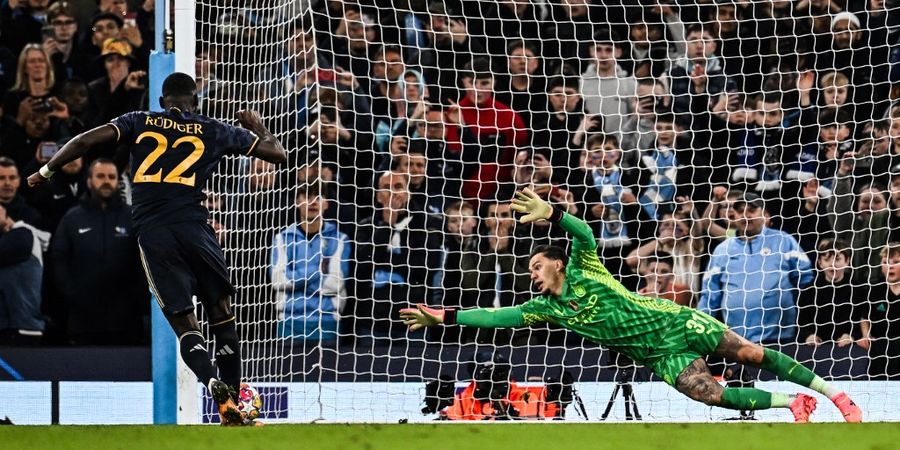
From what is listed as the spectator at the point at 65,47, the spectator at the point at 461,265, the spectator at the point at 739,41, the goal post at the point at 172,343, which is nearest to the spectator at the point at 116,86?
the spectator at the point at 65,47

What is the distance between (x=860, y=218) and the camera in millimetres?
8602

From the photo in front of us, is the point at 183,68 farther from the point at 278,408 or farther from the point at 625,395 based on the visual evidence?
the point at 625,395

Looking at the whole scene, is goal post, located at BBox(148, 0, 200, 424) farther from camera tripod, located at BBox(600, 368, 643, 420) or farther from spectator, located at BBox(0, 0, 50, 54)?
spectator, located at BBox(0, 0, 50, 54)

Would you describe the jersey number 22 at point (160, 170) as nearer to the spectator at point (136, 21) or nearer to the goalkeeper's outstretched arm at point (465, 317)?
the goalkeeper's outstretched arm at point (465, 317)

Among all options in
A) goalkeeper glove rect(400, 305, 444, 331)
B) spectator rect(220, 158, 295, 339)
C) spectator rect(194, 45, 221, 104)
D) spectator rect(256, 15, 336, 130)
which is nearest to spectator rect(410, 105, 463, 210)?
spectator rect(256, 15, 336, 130)

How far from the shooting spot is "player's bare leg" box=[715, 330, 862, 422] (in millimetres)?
6680

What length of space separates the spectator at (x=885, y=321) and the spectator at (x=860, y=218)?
11 centimetres

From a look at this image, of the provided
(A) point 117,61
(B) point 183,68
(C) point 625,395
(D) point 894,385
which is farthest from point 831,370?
(A) point 117,61

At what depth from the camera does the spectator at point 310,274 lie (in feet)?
26.7

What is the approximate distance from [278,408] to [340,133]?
213cm

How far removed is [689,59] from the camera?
9.05 meters

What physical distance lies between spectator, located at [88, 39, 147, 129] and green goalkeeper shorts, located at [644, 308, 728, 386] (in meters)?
4.41

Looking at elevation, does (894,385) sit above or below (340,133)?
below

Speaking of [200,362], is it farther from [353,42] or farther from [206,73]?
[353,42]
